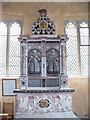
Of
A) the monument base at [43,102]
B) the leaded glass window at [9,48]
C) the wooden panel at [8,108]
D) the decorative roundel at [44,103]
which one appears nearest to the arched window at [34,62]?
the monument base at [43,102]

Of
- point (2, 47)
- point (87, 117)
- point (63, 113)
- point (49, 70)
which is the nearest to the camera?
point (63, 113)

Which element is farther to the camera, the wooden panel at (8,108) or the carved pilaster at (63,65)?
the wooden panel at (8,108)

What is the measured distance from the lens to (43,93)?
6453 mm

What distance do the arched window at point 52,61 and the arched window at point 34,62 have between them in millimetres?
353

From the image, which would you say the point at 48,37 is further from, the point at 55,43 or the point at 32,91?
the point at 32,91

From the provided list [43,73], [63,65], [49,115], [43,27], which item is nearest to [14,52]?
[43,27]

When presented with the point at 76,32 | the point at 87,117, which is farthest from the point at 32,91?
the point at 76,32

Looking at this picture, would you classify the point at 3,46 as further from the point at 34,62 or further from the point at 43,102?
the point at 43,102

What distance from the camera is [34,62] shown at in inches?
282

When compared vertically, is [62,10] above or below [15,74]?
above

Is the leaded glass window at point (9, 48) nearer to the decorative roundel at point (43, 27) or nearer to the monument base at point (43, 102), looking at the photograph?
the decorative roundel at point (43, 27)

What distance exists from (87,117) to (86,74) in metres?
1.82

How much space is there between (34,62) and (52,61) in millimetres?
686

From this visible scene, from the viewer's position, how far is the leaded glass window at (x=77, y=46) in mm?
8422
